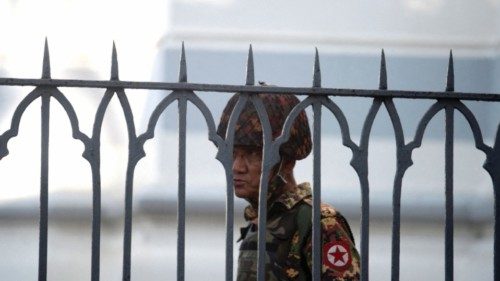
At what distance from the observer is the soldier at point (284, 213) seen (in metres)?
3.06

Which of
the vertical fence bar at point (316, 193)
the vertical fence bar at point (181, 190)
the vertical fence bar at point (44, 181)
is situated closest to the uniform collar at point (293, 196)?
the vertical fence bar at point (316, 193)

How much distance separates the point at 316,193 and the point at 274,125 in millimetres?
386

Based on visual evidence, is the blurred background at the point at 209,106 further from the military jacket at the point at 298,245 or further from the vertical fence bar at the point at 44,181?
the vertical fence bar at the point at 44,181

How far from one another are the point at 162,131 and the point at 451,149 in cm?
374

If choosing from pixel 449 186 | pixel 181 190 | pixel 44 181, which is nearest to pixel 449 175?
pixel 449 186

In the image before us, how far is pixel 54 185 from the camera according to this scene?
6.52 meters

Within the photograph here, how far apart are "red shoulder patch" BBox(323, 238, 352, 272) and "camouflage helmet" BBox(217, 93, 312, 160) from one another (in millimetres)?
327

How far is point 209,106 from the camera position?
6500mm

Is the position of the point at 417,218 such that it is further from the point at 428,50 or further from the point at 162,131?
the point at 162,131

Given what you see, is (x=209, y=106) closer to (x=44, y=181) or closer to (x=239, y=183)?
(x=239, y=183)

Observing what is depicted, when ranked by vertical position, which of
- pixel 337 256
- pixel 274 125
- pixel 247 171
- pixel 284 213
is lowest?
pixel 337 256

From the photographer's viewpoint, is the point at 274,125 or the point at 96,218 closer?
the point at 96,218

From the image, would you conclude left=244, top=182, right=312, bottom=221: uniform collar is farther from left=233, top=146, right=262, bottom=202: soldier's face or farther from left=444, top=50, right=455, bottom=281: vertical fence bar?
left=444, top=50, right=455, bottom=281: vertical fence bar

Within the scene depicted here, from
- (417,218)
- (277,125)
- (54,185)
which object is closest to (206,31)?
(54,185)
